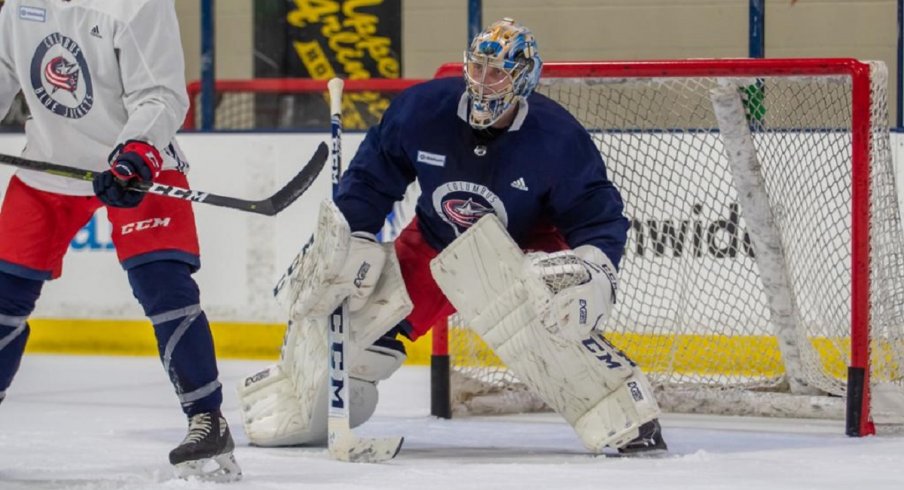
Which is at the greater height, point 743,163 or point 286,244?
point 743,163

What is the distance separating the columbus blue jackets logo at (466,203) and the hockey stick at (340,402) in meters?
0.23

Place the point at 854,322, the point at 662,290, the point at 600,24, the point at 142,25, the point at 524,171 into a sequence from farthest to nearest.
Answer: the point at 600,24 < the point at 662,290 < the point at 854,322 < the point at 524,171 < the point at 142,25

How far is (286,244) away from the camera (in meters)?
5.32

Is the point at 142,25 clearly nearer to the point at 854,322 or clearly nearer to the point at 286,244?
the point at 854,322

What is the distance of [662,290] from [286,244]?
53.9 inches

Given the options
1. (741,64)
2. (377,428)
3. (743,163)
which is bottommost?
(377,428)

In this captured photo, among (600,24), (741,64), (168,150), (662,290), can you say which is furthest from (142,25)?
(600,24)

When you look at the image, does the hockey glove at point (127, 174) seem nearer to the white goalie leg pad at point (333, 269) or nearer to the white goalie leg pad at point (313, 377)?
the white goalie leg pad at point (333, 269)

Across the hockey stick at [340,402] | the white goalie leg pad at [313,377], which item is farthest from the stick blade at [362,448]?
the white goalie leg pad at [313,377]

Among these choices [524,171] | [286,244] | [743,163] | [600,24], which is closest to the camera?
[524,171]

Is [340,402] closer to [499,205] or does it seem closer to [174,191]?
[499,205]

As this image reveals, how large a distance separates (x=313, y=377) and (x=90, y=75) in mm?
914

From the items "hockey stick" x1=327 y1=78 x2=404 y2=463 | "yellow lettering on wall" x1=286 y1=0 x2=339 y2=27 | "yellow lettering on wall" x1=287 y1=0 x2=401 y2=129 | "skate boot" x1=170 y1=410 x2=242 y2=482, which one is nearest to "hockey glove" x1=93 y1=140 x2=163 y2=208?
"skate boot" x1=170 y1=410 x2=242 y2=482

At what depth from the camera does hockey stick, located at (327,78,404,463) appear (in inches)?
135
